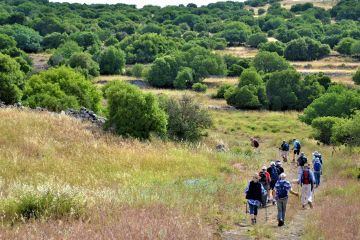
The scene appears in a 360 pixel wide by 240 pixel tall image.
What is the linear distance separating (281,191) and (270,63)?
81965 millimetres

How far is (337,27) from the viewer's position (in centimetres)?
16025

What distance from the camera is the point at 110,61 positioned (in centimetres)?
10200

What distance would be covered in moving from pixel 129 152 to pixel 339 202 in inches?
340

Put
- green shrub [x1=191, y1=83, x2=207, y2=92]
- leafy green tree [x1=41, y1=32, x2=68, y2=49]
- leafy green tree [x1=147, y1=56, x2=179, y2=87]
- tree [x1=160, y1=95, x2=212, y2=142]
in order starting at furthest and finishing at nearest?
leafy green tree [x1=41, y1=32, x2=68, y2=49], leafy green tree [x1=147, y1=56, x2=179, y2=87], green shrub [x1=191, y1=83, x2=207, y2=92], tree [x1=160, y1=95, x2=212, y2=142]

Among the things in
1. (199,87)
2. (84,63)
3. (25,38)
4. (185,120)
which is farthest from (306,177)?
(25,38)

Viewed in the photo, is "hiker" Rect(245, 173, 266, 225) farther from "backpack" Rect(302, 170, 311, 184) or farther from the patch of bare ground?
the patch of bare ground

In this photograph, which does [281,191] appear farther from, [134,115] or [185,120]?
[185,120]

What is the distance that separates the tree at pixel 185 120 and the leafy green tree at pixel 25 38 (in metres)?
93.5

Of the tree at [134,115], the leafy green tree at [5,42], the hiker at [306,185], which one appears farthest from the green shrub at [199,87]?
the hiker at [306,185]

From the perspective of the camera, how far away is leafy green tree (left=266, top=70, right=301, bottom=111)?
74.3m

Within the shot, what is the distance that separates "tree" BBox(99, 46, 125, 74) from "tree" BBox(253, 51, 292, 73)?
1075 inches

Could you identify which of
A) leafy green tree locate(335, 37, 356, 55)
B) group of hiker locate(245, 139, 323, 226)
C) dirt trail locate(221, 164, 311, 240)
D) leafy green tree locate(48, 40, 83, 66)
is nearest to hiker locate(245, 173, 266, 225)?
group of hiker locate(245, 139, 323, 226)

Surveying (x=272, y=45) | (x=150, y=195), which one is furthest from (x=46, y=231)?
(x=272, y=45)

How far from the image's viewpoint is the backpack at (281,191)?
14.8 m
